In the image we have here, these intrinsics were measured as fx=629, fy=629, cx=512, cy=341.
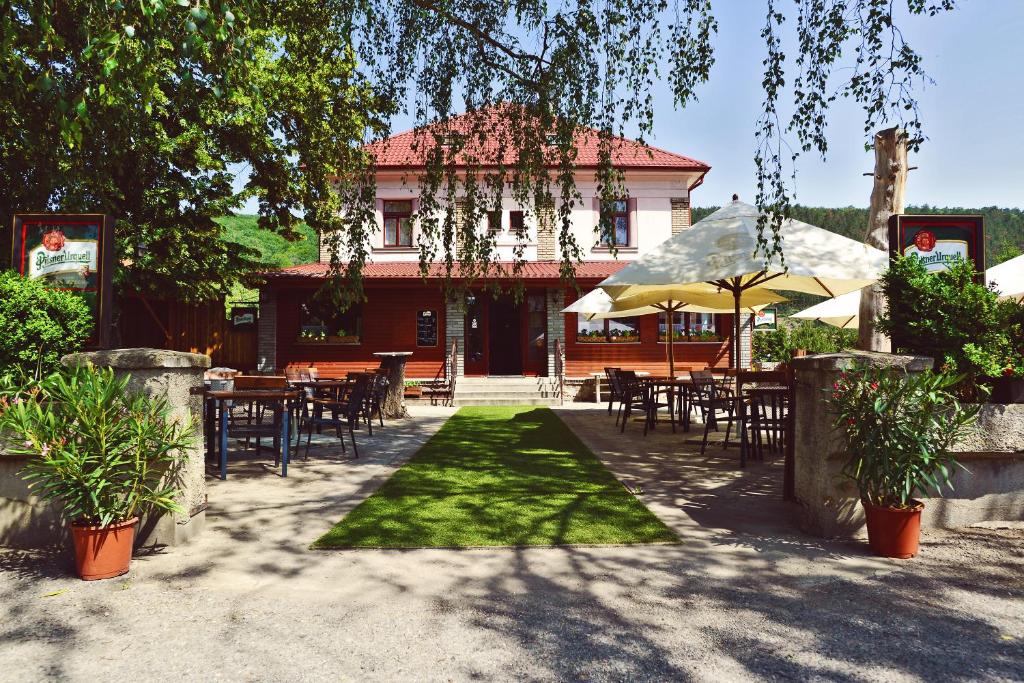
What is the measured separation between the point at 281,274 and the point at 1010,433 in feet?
53.0

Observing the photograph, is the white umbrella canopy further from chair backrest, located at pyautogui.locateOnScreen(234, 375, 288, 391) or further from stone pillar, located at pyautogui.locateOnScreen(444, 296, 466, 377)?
stone pillar, located at pyautogui.locateOnScreen(444, 296, 466, 377)

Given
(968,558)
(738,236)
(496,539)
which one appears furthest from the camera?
(738,236)

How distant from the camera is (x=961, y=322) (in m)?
4.59

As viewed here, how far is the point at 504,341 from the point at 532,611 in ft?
54.6

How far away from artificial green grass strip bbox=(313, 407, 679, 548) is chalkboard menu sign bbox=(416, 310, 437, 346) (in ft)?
33.2

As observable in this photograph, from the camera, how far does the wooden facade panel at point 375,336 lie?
18234 mm

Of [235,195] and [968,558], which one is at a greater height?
[235,195]

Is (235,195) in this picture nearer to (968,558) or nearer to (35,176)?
(35,176)

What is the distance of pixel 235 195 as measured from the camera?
14.9m

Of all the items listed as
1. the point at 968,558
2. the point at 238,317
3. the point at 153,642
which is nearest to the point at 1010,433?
the point at 968,558

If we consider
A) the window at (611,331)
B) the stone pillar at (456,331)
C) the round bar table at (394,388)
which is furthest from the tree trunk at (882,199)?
the stone pillar at (456,331)

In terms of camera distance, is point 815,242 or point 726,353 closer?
point 815,242

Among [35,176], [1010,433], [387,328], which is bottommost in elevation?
[1010,433]

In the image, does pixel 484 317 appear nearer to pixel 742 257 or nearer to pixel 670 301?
pixel 670 301
